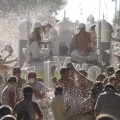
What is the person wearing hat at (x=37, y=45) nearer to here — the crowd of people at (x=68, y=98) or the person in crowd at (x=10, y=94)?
the crowd of people at (x=68, y=98)

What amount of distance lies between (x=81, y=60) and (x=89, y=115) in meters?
8.88

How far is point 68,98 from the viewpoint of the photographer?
446 inches

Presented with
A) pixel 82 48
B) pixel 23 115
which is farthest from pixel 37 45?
pixel 23 115

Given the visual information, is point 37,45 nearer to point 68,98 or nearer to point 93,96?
point 68,98

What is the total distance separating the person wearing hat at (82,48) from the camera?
19516 millimetres

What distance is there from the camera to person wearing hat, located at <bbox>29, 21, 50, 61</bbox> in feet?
62.4

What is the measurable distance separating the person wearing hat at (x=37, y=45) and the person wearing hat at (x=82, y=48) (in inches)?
36.1

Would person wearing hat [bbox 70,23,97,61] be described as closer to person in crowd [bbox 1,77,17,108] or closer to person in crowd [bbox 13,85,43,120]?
person in crowd [bbox 1,77,17,108]

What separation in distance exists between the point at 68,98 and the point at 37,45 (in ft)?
27.1

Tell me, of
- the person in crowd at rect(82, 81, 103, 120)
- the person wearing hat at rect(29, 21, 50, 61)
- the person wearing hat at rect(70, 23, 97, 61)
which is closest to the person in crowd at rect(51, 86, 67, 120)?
the person in crowd at rect(82, 81, 103, 120)

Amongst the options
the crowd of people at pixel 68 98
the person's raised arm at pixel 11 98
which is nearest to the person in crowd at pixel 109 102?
the crowd of people at pixel 68 98

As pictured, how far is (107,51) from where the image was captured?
840 inches

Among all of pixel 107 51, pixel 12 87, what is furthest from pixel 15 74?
pixel 107 51

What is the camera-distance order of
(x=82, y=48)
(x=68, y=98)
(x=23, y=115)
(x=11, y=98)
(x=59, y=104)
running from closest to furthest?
(x=23, y=115) < (x=59, y=104) < (x=11, y=98) < (x=68, y=98) < (x=82, y=48)
